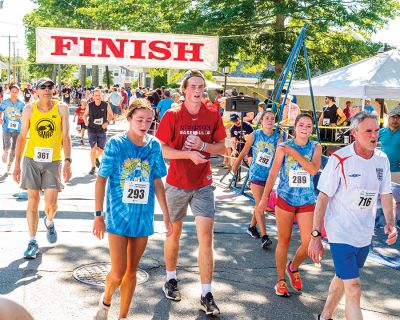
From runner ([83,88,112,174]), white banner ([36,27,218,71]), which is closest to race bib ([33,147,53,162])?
runner ([83,88,112,174])

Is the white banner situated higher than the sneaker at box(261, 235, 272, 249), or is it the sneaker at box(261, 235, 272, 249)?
the white banner

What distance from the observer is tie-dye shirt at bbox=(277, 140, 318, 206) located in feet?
17.9

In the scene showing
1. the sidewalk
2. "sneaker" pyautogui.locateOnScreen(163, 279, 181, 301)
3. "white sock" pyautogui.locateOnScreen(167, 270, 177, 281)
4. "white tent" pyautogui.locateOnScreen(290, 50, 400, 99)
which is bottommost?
the sidewalk

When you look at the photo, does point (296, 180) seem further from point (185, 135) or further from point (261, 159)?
point (261, 159)

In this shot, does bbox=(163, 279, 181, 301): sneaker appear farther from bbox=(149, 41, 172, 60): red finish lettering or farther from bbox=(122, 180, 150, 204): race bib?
bbox=(149, 41, 172, 60): red finish lettering

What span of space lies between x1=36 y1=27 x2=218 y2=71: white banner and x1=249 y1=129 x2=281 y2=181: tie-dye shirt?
6.01 m

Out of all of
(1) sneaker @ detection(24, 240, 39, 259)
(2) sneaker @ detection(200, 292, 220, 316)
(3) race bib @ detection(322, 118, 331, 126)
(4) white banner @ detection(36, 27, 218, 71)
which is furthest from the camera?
(3) race bib @ detection(322, 118, 331, 126)

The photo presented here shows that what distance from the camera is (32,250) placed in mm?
6199

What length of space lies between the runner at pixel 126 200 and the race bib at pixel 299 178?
1.70 meters

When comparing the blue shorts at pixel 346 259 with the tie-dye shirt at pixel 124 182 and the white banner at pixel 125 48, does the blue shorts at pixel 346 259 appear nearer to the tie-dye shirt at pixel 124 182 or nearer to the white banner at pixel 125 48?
the tie-dye shirt at pixel 124 182

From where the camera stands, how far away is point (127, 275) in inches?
169

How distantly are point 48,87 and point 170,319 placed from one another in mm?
2910

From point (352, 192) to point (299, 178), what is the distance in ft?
4.60

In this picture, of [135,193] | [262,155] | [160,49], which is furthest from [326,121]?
[135,193]
